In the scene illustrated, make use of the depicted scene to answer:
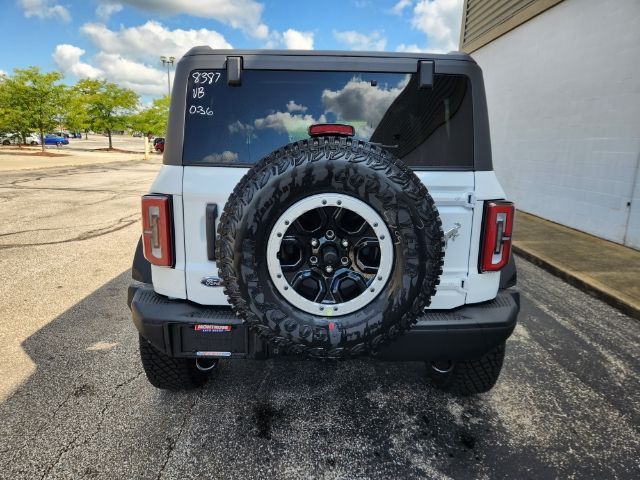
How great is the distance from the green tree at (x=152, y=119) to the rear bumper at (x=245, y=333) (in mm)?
37525

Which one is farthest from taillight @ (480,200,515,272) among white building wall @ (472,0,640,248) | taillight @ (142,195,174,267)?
white building wall @ (472,0,640,248)

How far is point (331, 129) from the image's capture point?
205 centimetres

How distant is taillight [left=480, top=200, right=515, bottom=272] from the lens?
2.20m

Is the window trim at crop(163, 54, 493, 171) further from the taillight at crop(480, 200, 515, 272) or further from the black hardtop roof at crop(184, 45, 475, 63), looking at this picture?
the taillight at crop(480, 200, 515, 272)

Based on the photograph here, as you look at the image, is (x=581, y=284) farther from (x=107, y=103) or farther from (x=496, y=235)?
(x=107, y=103)

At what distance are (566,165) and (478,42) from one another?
6368mm

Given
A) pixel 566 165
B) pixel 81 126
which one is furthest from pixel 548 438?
pixel 81 126

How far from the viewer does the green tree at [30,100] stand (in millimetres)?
24562

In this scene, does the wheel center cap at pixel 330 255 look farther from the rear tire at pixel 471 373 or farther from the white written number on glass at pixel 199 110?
the rear tire at pixel 471 373

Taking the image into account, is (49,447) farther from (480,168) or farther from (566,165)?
(566,165)

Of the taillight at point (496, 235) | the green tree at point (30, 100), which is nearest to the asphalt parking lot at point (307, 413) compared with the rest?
the taillight at point (496, 235)

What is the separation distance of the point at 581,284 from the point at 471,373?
326cm

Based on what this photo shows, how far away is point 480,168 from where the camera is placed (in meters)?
2.23

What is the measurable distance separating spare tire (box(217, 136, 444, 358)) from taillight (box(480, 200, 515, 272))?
1.46ft
